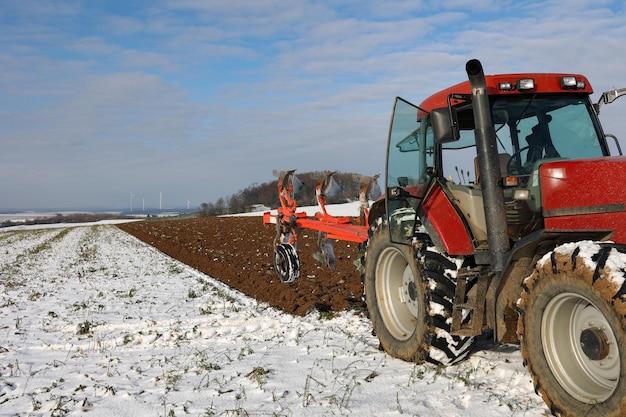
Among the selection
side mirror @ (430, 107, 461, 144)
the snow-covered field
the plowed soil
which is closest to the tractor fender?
the snow-covered field

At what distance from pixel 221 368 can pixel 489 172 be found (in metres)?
2.83

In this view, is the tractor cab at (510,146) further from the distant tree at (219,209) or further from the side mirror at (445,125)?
the distant tree at (219,209)

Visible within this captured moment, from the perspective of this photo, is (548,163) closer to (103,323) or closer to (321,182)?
(103,323)

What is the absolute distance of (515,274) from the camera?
338 centimetres

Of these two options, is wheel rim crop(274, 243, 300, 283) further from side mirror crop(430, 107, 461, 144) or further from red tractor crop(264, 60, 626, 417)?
side mirror crop(430, 107, 461, 144)

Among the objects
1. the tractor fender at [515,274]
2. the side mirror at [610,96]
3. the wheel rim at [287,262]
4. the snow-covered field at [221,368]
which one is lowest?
the snow-covered field at [221,368]

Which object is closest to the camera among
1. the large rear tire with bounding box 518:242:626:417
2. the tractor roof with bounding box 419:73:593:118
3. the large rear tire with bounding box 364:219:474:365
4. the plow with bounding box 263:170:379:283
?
the large rear tire with bounding box 518:242:626:417

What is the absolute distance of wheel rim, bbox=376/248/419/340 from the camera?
476 cm

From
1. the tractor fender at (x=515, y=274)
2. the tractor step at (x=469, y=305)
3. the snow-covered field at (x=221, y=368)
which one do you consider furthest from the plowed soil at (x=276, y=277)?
the tractor fender at (x=515, y=274)

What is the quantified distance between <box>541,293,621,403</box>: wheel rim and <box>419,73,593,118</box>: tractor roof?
1.67 metres

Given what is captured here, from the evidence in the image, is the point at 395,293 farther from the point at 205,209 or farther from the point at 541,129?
the point at 205,209

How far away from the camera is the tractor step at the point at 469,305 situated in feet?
12.2

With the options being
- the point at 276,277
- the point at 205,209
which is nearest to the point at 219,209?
the point at 205,209

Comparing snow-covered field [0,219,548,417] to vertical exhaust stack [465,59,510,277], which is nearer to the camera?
vertical exhaust stack [465,59,510,277]
